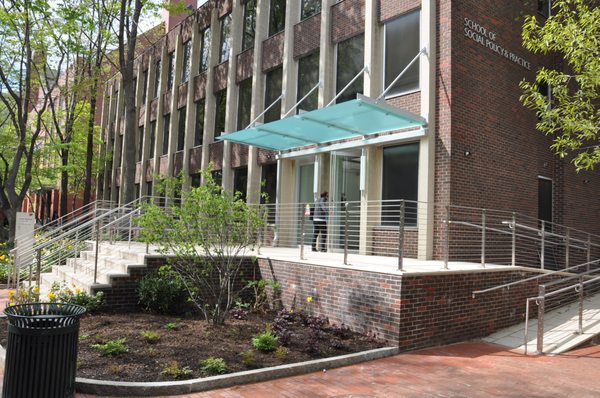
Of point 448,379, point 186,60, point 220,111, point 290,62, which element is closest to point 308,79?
point 290,62

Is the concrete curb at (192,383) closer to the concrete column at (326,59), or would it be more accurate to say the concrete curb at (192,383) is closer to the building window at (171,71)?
the concrete column at (326,59)

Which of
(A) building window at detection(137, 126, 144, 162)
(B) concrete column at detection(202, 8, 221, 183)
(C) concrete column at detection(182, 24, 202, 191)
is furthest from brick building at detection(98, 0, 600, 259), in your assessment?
(A) building window at detection(137, 126, 144, 162)

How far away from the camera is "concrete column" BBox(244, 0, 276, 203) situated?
16844 millimetres

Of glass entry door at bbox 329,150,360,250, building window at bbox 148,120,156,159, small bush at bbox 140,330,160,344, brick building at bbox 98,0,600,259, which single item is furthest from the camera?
building window at bbox 148,120,156,159

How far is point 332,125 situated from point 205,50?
12669 millimetres

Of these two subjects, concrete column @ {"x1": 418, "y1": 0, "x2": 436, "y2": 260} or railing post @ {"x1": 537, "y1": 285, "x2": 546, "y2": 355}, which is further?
concrete column @ {"x1": 418, "y1": 0, "x2": 436, "y2": 260}

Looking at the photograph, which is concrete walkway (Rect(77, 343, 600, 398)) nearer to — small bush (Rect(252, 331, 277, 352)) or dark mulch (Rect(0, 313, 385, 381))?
dark mulch (Rect(0, 313, 385, 381))

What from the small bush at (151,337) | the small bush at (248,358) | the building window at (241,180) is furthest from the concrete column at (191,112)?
the small bush at (248,358)

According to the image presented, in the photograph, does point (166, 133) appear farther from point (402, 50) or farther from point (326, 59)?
point (402, 50)

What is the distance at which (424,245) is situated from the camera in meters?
10.8

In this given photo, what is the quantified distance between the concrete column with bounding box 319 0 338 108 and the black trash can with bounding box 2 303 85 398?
10.7 meters

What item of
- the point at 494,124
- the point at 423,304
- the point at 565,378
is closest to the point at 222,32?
the point at 494,124

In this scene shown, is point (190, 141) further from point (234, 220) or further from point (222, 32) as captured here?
point (234, 220)

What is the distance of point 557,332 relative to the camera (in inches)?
344
